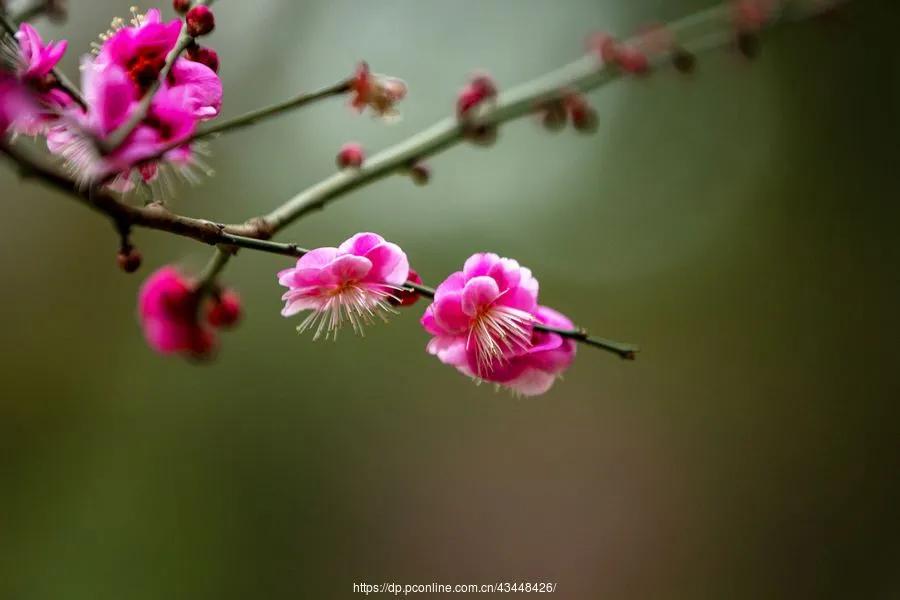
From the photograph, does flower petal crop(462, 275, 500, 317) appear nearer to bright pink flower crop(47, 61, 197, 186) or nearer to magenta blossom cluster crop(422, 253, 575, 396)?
magenta blossom cluster crop(422, 253, 575, 396)

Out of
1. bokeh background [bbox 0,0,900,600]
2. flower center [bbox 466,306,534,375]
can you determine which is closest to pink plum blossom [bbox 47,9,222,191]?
flower center [bbox 466,306,534,375]

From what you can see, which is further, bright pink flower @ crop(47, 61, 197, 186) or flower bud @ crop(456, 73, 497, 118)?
flower bud @ crop(456, 73, 497, 118)

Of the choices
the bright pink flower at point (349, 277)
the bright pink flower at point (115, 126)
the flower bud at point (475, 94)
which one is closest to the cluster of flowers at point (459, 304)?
the bright pink flower at point (349, 277)

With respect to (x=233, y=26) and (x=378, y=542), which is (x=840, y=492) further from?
(x=233, y=26)

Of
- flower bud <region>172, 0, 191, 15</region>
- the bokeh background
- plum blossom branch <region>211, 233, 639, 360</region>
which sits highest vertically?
the bokeh background

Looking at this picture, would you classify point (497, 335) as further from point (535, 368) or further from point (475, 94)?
point (475, 94)
